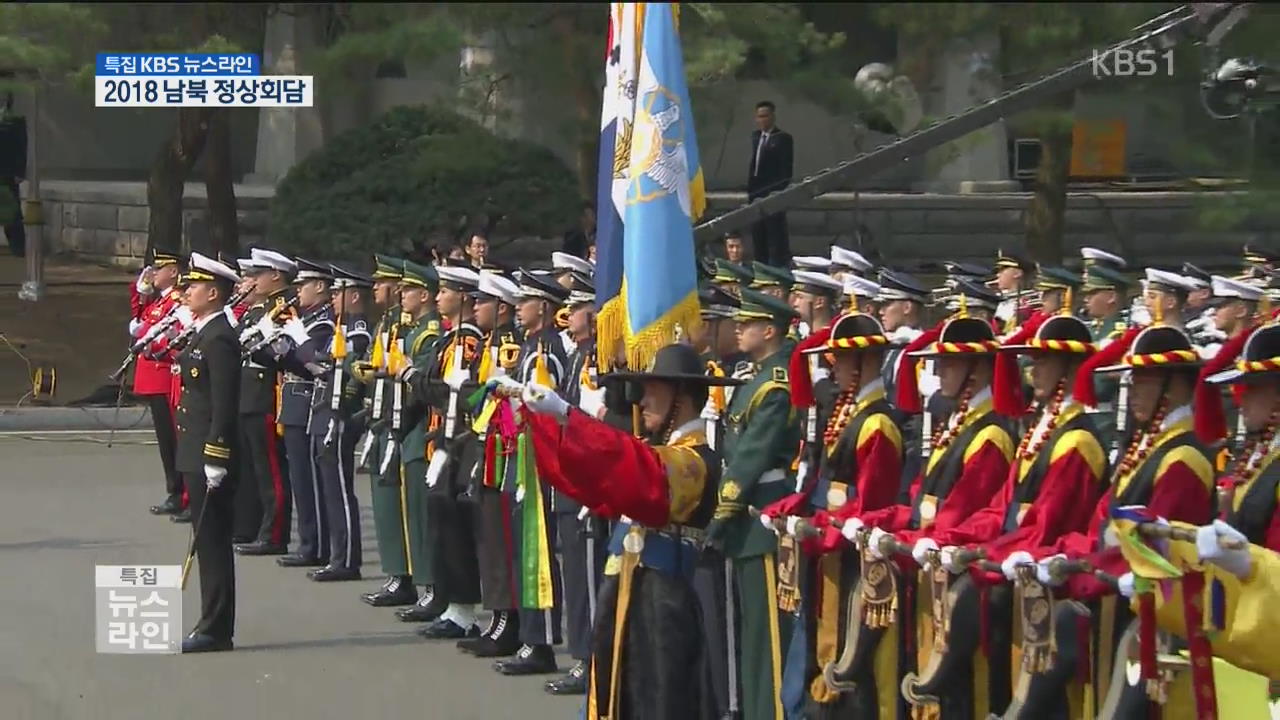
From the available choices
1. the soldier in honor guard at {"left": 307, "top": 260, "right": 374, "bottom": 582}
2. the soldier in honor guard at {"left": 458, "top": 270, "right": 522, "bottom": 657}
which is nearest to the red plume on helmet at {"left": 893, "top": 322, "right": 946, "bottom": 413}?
the soldier in honor guard at {"left": 458, "top": 270, "right": 522, "bottom": 657}

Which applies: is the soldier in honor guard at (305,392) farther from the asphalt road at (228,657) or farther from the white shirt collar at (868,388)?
the white shirt collar at (868,388)

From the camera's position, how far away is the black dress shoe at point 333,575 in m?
13.2

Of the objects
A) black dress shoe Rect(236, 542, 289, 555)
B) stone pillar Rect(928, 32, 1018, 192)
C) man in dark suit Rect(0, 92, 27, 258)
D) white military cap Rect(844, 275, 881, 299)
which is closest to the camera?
stone pillar Rect(928, 32, 1018, 192)

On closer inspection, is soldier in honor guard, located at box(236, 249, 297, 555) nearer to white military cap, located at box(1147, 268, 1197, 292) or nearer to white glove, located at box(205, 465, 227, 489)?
white glove, located at box(205, 465, 227, 489)

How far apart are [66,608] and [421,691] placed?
284 centimetres

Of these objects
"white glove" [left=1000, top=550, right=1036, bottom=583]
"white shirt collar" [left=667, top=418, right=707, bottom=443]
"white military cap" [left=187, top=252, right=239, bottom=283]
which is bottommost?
"white glove" [left=1000, top=550, right=1036, bottom=583]

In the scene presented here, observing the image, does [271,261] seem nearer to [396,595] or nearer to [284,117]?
[284,117]

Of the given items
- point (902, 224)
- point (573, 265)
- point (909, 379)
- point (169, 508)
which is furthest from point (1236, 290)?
point (169, 508)

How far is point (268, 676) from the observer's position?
10.6 metres

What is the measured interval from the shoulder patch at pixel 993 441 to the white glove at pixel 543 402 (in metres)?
1.48

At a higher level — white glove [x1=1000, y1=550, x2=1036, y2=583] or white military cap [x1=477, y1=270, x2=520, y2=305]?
white military cap [x1=477, y1=270, x2=520, y2=305]

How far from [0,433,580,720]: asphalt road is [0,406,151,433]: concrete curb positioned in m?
4.46

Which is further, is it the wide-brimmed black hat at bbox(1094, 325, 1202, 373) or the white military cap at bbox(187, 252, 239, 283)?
the white military cap at bbox(187, 252, 239, 283)

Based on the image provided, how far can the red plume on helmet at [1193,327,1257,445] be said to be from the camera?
6.71 meters
